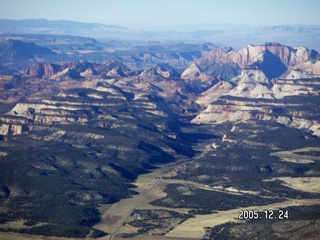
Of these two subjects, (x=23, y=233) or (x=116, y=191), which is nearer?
(x=23, y=233)

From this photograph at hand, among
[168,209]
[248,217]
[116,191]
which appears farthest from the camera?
[116,191]

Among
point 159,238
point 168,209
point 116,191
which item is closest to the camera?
point 159,238

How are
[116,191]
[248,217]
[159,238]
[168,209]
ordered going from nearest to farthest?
[159,238] → [248,217] → [168,209] → [116,191]

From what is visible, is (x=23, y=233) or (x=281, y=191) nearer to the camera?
(x=23, y=233)

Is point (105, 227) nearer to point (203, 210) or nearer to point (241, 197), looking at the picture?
point (203, 210)

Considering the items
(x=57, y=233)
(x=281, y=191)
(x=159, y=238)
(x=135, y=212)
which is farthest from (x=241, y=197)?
(x=57, y=233)

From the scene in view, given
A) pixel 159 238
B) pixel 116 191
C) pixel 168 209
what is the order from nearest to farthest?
pixel 159 238
pixel 168 209
pixel 116 191

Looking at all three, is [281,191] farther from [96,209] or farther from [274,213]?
[96,209]

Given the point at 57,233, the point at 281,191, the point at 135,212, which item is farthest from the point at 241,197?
the point at 57,233
